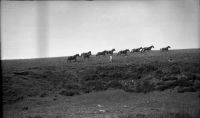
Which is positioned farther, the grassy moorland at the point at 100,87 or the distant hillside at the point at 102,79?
the distant hillside at the point at 102,79

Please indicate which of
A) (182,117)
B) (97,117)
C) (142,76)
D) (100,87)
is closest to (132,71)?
(142,76)

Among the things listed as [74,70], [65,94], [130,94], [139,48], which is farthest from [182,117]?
[139,48]

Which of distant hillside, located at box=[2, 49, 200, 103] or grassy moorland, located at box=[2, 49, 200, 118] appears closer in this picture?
grassy moorland, located at box=[2, 49, 200, 118]

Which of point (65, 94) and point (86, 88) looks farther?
point (86, 88)

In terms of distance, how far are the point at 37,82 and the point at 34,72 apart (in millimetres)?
4184

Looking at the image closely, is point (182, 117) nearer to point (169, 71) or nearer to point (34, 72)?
point (169, 71)

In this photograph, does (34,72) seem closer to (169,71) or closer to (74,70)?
(74,70)

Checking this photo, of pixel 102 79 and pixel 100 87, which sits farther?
pixel 102 79

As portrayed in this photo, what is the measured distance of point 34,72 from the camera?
3819cm

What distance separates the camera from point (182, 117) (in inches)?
484

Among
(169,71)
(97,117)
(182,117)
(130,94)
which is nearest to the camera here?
(182,117)

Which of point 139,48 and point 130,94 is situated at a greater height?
point 139,48

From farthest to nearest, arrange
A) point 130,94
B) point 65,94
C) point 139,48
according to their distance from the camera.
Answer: point 139,48, point 65,94, point 130,94

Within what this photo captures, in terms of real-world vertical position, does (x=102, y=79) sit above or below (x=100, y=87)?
above
